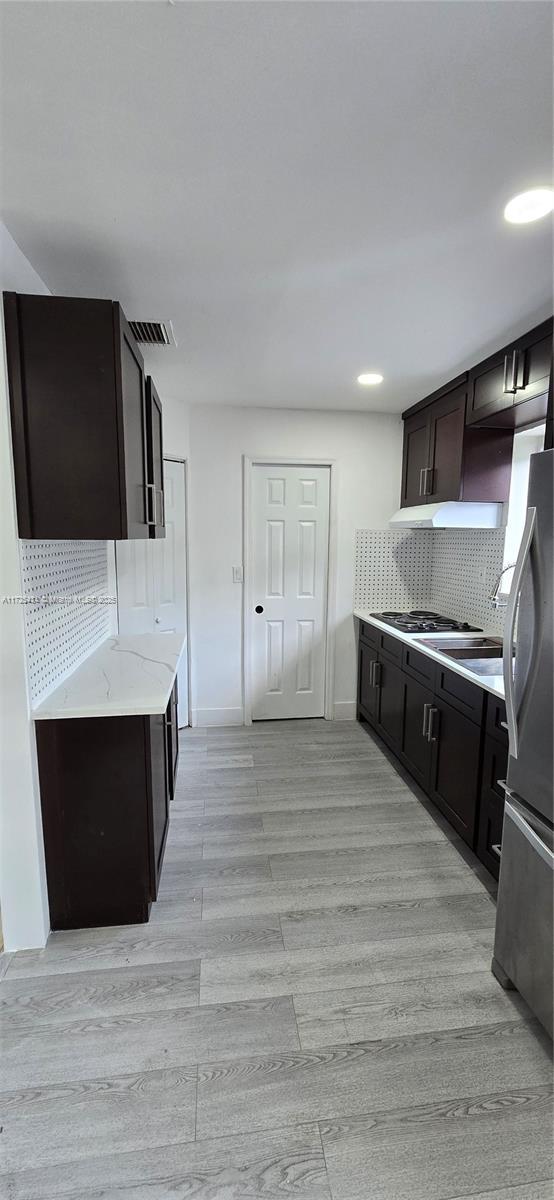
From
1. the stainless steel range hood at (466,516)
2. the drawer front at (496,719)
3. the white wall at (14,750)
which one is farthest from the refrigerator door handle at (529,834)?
the stainless steel range hood at (466,516)

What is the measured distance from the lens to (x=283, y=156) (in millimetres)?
1211

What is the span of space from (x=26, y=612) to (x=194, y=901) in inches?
54.9

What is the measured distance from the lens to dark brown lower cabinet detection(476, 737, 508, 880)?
2039 mm

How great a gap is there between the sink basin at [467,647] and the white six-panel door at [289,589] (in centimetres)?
118

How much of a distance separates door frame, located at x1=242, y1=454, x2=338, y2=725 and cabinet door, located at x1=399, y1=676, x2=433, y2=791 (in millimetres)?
993

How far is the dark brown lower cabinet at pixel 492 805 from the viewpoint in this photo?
2.04 metres

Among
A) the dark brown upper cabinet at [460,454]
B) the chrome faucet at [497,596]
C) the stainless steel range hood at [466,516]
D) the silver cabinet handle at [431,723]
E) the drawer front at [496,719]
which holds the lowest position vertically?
the silver cabinet handle at [431,723]

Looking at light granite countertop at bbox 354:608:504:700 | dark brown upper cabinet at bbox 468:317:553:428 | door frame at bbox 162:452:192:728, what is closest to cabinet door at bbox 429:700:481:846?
light granite countertop at bbox 354:608:504:700

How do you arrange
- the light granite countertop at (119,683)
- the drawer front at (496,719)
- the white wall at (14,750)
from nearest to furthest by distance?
the white wall at (14,750)
the light granite countertop at (119,683)
the drawer front at (496,719)

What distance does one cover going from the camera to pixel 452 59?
3.17 ft

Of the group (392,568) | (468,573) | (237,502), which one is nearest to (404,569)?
(392,568)

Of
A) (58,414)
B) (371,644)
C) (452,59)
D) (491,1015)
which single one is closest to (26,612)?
(58,414)

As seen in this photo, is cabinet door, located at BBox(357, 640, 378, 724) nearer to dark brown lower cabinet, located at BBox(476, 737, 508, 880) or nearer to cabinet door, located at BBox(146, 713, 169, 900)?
dark brown lower cabinet, located at BBox(476, 737, 508, 880)

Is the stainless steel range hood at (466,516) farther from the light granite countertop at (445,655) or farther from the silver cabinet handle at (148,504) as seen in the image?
the silver cabinet handle at (148,504)
